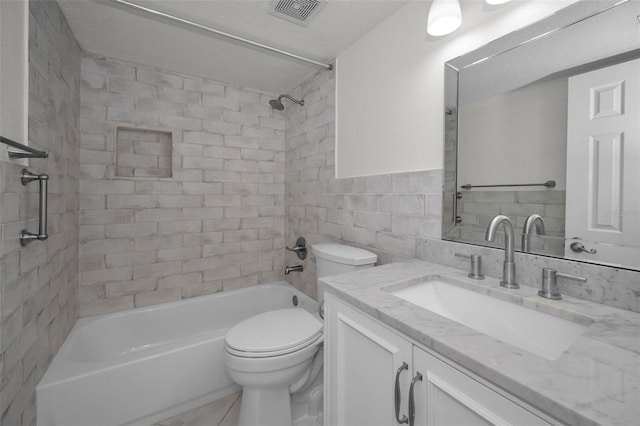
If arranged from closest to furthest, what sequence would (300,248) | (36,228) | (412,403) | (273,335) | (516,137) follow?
1. (412,403)
2. (516,137)
3. (36,228)
4. (273,335)
5. (300,248)

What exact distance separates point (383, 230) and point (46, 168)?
182 cm

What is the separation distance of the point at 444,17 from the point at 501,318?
1203mm

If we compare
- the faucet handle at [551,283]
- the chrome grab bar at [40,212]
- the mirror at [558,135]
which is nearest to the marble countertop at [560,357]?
the faucet handle at [551,283]

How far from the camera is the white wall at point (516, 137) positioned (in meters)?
0.98

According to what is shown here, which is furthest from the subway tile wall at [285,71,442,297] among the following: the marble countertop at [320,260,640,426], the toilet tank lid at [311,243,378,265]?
the marble countertop at [320,260,640,426]

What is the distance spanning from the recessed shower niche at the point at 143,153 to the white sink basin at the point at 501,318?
7.09ft

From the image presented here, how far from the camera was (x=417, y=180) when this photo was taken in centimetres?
145

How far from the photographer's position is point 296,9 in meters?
1.52

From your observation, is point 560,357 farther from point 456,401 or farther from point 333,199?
point 333,199

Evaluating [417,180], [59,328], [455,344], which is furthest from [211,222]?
[455,344]

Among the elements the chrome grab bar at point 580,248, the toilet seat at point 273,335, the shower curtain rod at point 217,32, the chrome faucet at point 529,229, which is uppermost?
the shower curtain rod at point 217,32

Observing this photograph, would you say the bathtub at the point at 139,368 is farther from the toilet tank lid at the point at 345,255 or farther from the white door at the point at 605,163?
the white door at the point at 605,163

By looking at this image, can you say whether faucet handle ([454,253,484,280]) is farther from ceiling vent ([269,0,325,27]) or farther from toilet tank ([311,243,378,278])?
ceiling vent ([269,0,325,27])

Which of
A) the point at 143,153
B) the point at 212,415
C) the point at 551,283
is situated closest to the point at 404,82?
the point at 551,283
